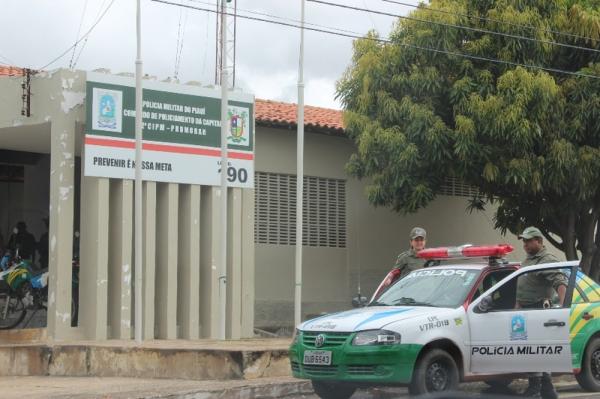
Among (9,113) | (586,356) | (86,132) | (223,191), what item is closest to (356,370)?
(586,356)

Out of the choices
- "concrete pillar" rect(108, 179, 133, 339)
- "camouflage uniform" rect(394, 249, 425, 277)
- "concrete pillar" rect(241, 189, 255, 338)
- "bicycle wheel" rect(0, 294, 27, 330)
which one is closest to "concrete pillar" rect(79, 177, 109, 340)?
"concrete pillar" rect(108, 179, 133, 339)

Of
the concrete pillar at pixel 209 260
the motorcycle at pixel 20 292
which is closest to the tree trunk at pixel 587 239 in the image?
the concrete pillar at pixel 209 260

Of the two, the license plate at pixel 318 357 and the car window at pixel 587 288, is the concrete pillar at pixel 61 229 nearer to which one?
the license plate at pixel 318 357

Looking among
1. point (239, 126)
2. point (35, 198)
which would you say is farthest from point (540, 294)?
point (35, 198)

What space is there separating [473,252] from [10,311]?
9.28m

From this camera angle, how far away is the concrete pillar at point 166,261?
16.1m

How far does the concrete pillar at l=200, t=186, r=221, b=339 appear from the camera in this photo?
54.5 ft

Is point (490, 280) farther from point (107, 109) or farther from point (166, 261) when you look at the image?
point (107, 109)

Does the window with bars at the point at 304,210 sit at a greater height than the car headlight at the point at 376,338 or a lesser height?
greater

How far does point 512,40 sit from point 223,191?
6.45 metres

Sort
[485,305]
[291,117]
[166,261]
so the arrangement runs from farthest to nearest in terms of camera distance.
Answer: [291,117]
[166,261]
[485,305]

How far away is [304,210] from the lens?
20.7m

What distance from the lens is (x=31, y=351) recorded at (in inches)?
545

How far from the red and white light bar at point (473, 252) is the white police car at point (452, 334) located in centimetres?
1
